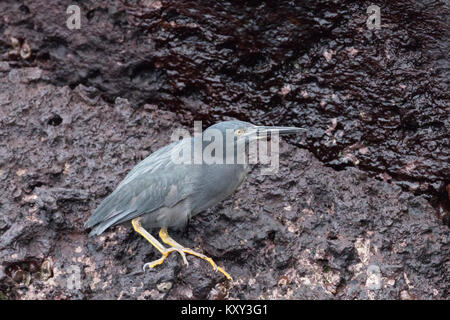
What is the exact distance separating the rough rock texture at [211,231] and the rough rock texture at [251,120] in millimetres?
11

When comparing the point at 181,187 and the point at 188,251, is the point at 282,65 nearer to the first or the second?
the point at 181,187

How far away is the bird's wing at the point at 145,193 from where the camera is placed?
430cm

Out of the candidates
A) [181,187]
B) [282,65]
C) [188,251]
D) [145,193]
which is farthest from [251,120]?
[188,251]

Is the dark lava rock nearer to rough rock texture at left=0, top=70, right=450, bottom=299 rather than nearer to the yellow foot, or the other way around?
rough rock texture at left=0, top=70, right=450, bottom=299

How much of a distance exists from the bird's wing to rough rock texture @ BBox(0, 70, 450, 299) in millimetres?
256

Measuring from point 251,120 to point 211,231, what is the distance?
3.59 feet

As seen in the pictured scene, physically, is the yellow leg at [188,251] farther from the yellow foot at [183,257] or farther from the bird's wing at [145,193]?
the bird's wing at [145,193]

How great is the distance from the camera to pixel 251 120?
16.9 feet

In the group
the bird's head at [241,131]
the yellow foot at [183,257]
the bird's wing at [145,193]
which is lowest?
the yellow foot at [183,257]

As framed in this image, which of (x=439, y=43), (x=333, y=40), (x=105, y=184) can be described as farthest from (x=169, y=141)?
(x=439, y=43)

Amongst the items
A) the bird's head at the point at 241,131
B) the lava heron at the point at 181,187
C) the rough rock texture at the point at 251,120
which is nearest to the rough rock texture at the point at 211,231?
the rough rock texture at the point at 251,120

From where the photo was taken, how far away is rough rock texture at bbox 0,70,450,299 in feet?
13.8

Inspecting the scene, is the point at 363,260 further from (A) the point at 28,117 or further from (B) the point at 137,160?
(A) the point at 28,117

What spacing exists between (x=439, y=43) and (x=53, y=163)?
318cm
